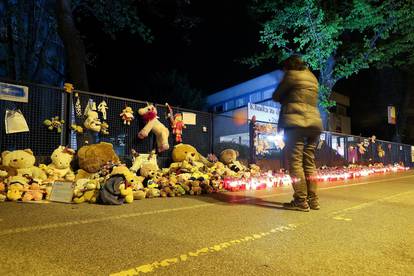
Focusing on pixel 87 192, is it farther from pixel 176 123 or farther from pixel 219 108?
pixel 219 108

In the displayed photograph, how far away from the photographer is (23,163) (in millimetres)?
5680

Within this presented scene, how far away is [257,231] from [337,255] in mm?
851

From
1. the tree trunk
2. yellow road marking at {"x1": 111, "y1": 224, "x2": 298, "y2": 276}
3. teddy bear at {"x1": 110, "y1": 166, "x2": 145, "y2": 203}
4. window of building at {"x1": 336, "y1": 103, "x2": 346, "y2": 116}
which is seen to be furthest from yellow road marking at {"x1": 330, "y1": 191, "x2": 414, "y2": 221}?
window of building at {"x1": 336, "y1": 103, "x2": 346, "y2": 116}

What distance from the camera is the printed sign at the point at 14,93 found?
5.78 meters

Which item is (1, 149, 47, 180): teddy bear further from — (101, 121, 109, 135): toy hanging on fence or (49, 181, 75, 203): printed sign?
(101, 121, 109, 135): toy hanging on fence

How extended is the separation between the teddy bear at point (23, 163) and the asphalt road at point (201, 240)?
151 centimetres

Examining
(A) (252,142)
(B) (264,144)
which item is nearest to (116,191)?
(A) (252,142)

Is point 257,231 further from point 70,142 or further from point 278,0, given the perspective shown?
point 278,0

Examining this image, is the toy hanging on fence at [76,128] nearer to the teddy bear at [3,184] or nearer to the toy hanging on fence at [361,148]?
the teddy bear at [3,184]

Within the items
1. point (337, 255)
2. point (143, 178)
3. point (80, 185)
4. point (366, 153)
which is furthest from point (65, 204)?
point (366, 153)

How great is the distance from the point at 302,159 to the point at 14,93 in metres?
5.23

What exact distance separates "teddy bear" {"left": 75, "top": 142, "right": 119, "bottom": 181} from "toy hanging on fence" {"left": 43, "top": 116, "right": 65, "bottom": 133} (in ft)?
2.14

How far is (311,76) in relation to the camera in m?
4.60

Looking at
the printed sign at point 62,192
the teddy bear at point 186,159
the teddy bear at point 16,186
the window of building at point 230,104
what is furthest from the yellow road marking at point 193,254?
the window of building at point 230,104
